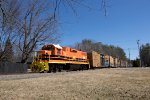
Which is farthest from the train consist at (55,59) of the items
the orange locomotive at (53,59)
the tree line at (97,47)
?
the tree line at (97,47)

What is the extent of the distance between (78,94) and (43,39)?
3958 cm

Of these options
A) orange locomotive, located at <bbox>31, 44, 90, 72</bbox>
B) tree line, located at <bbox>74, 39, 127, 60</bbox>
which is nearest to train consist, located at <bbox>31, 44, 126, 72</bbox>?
orange locomotive, located at <bbox>31, 44, 90, 72</bbox>

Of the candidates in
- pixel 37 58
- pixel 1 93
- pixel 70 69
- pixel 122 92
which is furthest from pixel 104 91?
pixel 70 69

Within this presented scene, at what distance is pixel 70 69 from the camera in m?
43.0

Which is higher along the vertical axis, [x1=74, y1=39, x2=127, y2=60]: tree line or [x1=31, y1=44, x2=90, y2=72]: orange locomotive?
[x1=74, y1=39, x2=127, y2=60]: tree line

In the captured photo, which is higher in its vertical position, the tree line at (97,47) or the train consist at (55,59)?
the tree line at (97,47)

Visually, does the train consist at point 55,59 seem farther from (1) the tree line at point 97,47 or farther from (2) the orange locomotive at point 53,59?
(1) the tree line at point 97,47

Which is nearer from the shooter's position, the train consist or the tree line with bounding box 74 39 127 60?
the train consist

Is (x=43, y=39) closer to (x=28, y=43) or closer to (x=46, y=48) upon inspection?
(x=28, y=43)

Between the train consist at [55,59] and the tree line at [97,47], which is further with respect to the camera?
the tree line at [97,47]

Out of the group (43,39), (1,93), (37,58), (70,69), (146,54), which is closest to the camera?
(1,93)

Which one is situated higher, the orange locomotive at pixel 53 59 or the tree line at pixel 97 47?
the tree line at pixel 97 47

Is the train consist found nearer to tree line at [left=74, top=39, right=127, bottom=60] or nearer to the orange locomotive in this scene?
the orange locomotive

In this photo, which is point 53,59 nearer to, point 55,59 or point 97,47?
point 55,59
